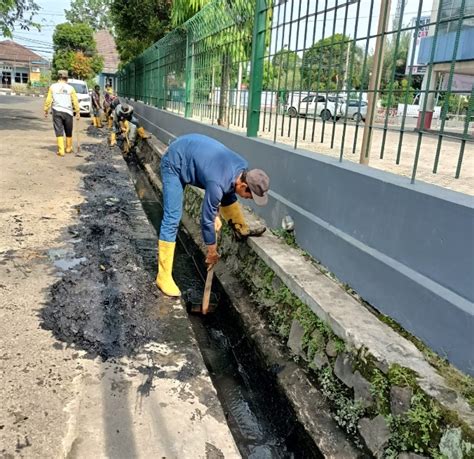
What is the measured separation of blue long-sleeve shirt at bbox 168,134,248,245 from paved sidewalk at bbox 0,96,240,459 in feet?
2.84

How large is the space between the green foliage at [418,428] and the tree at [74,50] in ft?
163

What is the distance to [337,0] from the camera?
3.68 m

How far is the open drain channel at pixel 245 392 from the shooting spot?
108 inches

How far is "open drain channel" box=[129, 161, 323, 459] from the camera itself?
2738 mm

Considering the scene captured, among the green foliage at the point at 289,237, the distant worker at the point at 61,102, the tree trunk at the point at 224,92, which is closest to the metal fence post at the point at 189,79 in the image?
the tree trunk at the point at 224,92

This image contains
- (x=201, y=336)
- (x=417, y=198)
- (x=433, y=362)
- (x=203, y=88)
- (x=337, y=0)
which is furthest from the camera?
(x=203, y=88)

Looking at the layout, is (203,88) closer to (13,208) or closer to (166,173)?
(13,208)

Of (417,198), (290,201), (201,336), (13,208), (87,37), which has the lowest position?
(201,336)

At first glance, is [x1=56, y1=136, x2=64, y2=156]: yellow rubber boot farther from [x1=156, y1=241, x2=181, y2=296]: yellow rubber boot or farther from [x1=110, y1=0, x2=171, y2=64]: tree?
[x1=156, y1=241, x2=181, y2=296]: yellow rubber boot

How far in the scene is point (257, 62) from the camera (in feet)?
16.6

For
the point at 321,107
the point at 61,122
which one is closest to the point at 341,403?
the point at 321,107

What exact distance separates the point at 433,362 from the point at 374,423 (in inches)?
16.3

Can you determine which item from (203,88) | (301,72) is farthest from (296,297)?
(203,88)

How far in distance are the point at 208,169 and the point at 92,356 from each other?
5.47 feet
